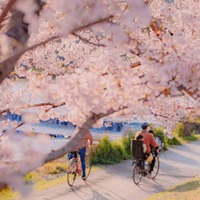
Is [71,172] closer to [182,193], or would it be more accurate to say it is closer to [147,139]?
[147,139]

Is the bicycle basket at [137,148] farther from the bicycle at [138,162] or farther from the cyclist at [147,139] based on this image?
the cyclist at [147,139]

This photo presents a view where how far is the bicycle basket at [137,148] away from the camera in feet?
35.7

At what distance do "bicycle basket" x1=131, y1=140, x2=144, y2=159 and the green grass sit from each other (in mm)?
1096

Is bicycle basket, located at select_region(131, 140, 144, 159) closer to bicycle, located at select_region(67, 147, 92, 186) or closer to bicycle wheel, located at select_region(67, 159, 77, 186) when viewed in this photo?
bicycle, located at select_region(67, 147, 92, 186)

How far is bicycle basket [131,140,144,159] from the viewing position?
428 inches

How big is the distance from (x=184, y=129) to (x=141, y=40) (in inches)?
561

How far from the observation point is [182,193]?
1022 centimetres

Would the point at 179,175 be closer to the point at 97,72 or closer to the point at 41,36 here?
the point at 41,36

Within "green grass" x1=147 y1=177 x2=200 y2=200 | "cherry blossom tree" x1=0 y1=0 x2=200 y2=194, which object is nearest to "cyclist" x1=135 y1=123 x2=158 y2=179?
"green grass" x1=147 y1=177 x2=200 y2=200

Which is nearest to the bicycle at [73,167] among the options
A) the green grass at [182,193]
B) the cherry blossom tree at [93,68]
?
the green grass at [182,193]

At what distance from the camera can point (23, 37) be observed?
2508mm

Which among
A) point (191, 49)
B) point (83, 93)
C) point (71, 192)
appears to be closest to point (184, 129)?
point (71, 192)

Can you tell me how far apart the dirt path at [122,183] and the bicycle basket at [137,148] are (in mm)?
721

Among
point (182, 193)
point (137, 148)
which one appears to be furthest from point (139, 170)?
point (182, 193)
